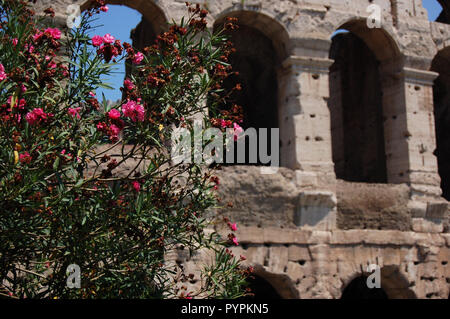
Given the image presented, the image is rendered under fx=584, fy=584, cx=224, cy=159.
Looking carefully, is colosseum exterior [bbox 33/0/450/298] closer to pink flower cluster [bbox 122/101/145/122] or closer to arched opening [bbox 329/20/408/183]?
arched opening [bbox 329/20/408/183]

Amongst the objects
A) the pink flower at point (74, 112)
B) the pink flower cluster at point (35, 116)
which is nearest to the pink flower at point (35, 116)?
the pink flower cluster at point (35, 116)

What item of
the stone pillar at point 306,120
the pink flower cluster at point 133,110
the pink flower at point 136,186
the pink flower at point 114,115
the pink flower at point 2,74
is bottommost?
the pink flower at point 136,186

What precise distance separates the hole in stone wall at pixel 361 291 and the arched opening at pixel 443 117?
3.01 m

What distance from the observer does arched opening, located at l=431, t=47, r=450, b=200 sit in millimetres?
12695

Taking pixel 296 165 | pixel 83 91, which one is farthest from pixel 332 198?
pixel 83 91

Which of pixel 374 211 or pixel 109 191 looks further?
pixel 374 211

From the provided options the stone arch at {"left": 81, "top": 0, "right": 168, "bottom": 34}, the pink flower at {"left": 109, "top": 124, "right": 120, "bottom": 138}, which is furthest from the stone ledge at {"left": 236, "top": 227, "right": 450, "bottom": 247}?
the pink flower at {"left": 109, "top": 124, "right": 120, "bottom": 138}

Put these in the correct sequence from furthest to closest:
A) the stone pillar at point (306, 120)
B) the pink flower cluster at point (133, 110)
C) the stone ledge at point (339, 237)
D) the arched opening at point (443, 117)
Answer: the arched opening at point (443, 117) → the stone pillar at point (306, 120) → the stone ledge at point (339, 237) → the pink flower cluster at point (133, 110)

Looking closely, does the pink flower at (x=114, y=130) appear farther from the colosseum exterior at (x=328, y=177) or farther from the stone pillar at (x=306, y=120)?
the stone pillar at (x=306, y=120)

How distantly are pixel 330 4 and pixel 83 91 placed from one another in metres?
6.77

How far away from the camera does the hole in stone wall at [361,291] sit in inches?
436

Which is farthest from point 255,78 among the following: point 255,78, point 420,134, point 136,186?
point 136,186

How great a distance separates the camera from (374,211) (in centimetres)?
973
